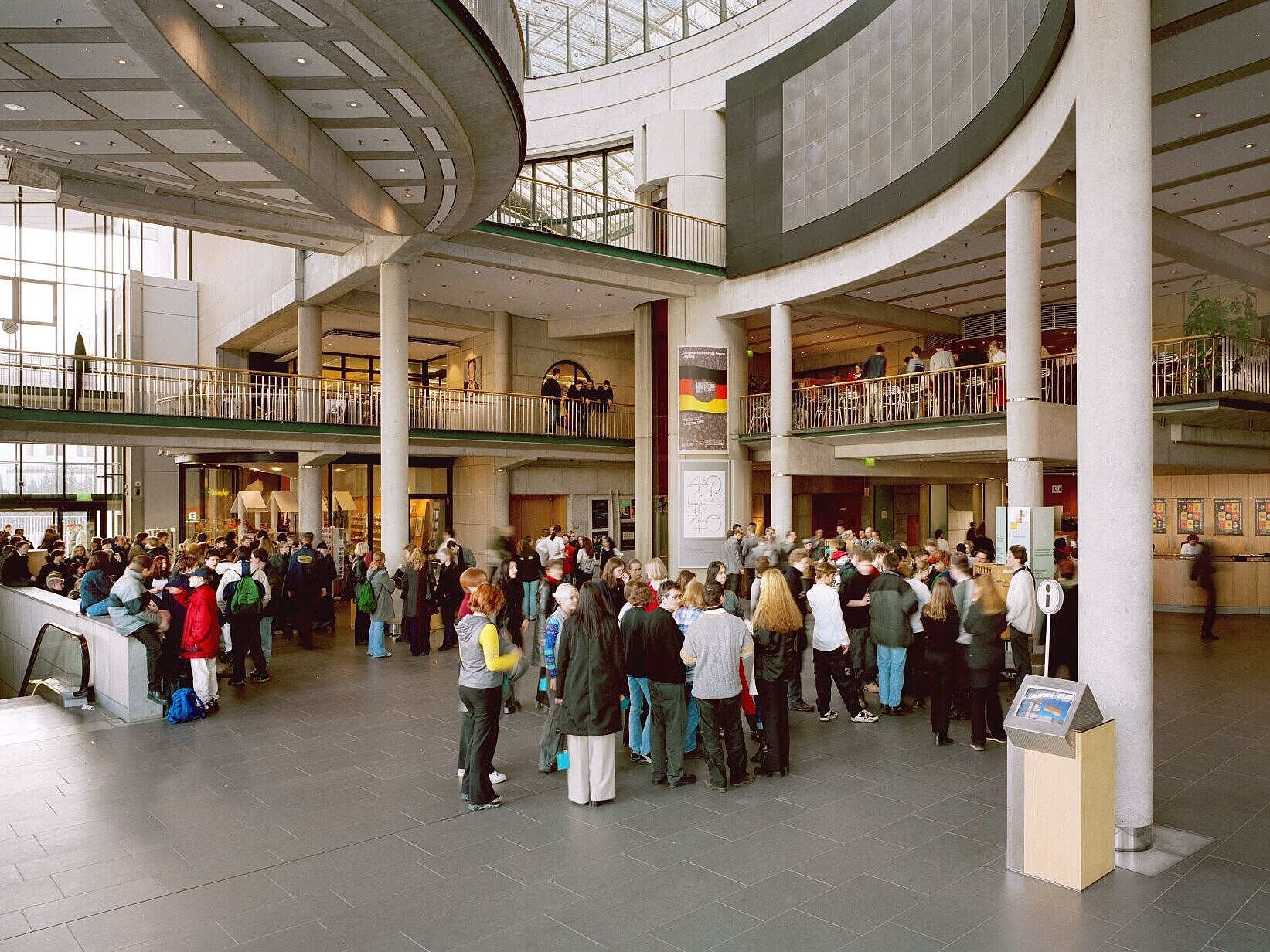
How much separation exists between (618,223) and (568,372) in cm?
458

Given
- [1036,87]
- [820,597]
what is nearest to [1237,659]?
[820,597]

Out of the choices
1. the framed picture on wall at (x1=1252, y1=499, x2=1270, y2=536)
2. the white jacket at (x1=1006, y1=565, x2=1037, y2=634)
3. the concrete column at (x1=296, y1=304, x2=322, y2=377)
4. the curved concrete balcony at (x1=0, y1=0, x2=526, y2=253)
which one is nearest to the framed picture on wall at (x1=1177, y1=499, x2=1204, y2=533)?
the framed picture on wall at (x1=1252, y1=499, x2=1270, y2=536)

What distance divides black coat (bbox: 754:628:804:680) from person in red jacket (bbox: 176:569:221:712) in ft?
18.3

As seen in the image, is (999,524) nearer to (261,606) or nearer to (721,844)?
(721,844)

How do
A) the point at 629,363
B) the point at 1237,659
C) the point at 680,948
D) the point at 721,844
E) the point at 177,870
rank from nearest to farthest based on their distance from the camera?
the point at 680,948 → the point at 177,870 → the point at 721,844 → the point at 1237,659 → the point at 629,363

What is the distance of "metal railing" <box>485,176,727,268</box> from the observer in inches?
811

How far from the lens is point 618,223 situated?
2322 cm

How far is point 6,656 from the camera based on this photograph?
518 inches

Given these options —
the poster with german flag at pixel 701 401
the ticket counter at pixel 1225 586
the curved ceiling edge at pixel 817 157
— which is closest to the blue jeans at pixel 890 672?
the curved ceiling edge at pixel 817 157

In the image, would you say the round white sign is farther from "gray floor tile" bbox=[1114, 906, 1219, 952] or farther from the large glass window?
the large glass window

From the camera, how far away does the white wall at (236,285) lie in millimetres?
21062

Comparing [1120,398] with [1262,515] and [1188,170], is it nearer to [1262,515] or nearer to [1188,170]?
[1188,170]

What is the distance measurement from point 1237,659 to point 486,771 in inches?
415

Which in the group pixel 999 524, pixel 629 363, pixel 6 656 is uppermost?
pixel 629 363
